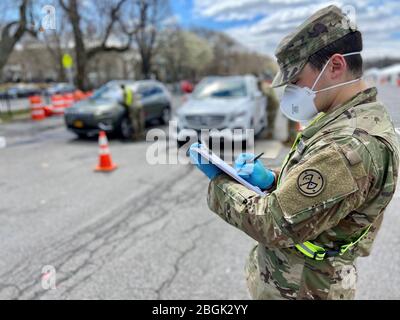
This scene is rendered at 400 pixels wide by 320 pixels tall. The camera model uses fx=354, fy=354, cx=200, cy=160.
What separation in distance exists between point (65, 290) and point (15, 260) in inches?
31.2

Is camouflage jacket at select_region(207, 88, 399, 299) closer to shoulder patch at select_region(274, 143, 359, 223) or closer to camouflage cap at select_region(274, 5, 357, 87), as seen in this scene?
shoulder patch at select_region(274, 143, 359, 223)

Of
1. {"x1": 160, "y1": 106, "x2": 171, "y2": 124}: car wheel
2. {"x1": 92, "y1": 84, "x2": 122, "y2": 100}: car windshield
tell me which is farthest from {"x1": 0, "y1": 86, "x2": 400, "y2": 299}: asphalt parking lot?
{"x1": 160, "y1": 106, "x2": 171, "y2": 124}: car wheel

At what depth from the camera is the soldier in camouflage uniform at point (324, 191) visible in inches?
45.1

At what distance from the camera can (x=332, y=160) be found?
44.5 inches

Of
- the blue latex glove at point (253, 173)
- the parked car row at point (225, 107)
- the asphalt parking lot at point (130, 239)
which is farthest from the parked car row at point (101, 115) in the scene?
the blue latex glove at point (253, 173)

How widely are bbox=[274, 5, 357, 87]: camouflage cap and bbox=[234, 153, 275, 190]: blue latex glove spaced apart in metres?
0.38

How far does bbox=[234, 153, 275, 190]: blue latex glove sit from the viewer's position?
145cm

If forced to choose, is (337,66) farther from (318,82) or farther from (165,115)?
(165,115)

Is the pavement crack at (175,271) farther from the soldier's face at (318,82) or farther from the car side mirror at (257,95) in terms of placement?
the car side mirror at (257,95)

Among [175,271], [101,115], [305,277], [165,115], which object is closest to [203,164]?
[305,277]

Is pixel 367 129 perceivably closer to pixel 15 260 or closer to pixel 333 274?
pixel 333 274

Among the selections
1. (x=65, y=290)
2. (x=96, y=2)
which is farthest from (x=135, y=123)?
(x=96, y=2)

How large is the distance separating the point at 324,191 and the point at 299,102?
0.46 m

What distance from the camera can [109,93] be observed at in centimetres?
1030
